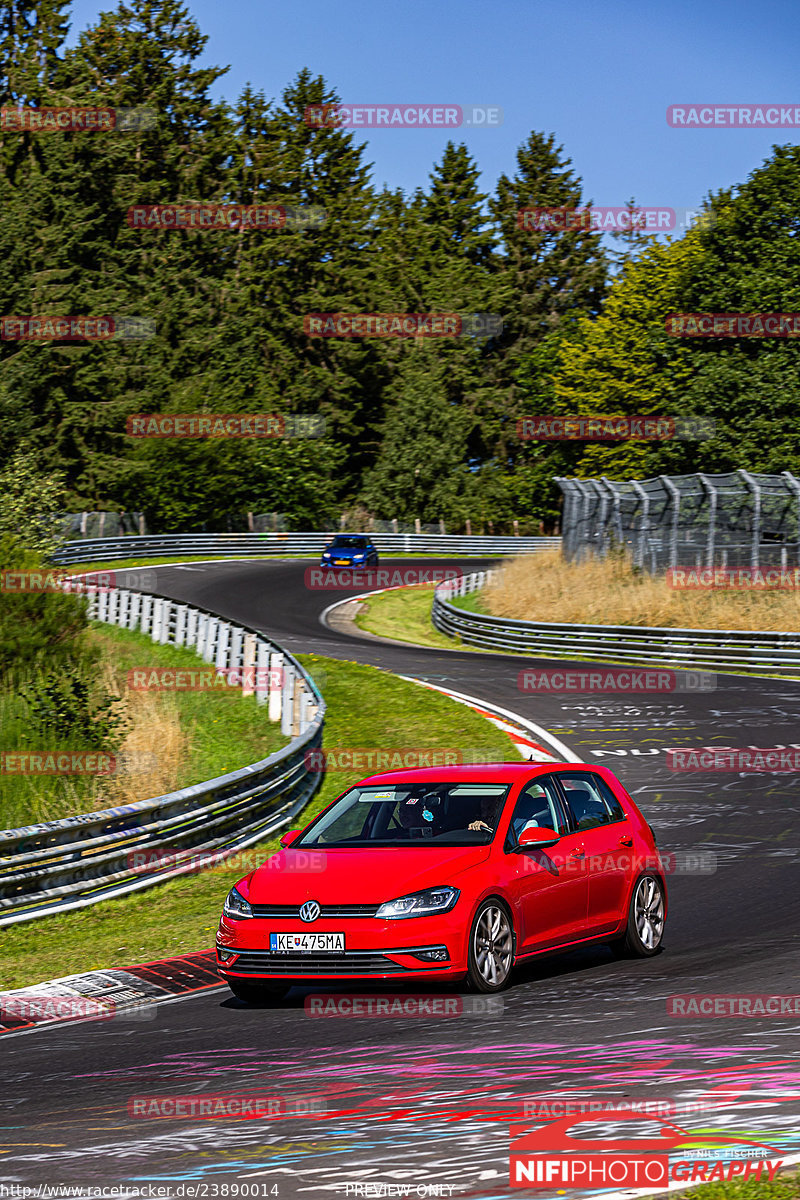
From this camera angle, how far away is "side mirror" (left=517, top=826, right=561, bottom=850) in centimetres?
977

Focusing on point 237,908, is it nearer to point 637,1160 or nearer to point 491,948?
point 491,948

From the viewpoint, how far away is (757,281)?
183 feet

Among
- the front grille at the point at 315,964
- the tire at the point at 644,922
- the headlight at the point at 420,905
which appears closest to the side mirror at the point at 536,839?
the headlight at the point at 420,905

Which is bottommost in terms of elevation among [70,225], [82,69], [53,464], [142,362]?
[53,464]

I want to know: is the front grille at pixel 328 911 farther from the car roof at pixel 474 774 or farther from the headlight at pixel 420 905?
the car roof at pixel 474 774

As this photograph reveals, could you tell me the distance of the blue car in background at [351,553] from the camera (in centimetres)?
5519

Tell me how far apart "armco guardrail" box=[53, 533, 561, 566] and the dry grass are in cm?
1641

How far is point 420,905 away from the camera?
9078 millimetres

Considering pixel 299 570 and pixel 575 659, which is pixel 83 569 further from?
pixel 575 659

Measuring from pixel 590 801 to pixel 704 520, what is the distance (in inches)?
1075

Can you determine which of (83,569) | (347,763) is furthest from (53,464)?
(347,763)

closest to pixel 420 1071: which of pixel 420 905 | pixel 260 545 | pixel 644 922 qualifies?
pixel 420 905

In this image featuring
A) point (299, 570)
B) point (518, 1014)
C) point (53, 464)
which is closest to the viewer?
point (518, 1014)

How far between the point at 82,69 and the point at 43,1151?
90.0m
